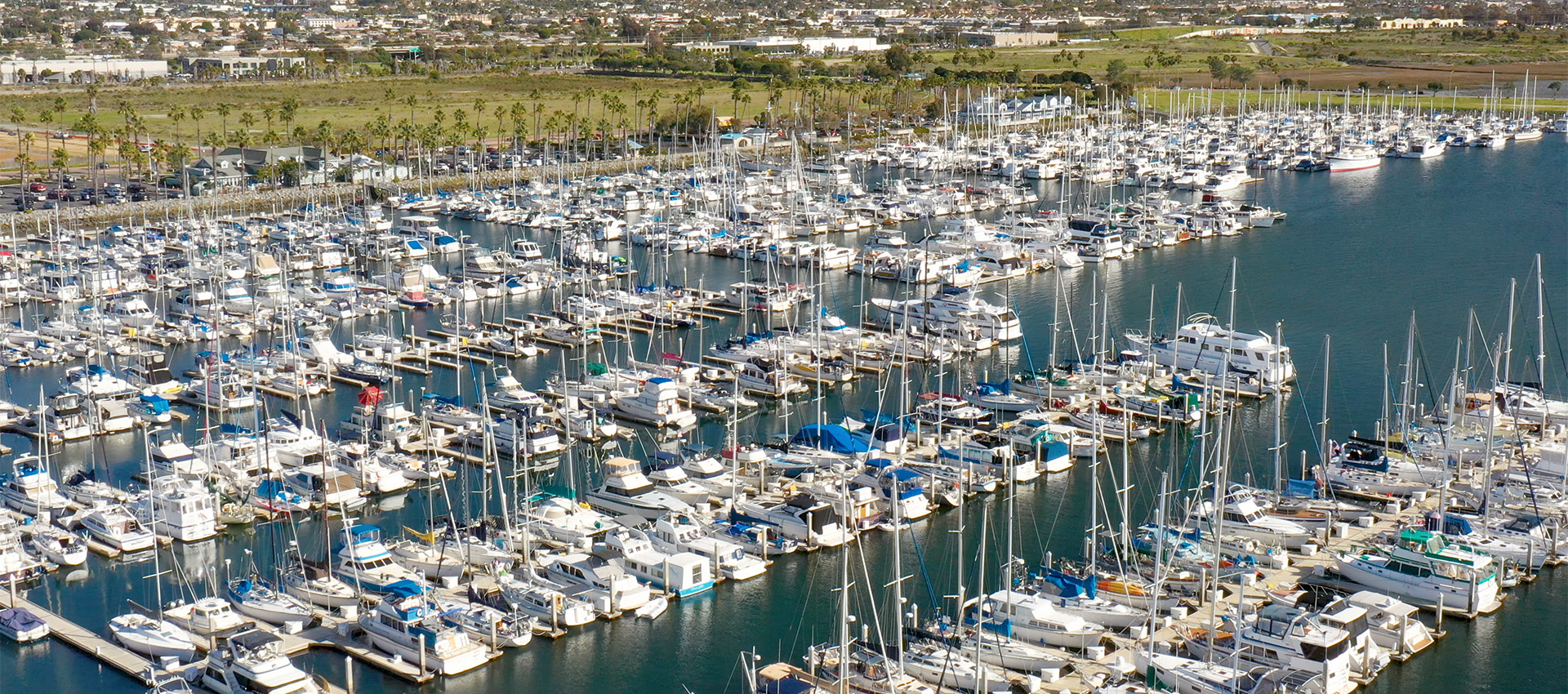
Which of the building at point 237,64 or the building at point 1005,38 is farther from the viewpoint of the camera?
the building at point 1005,38

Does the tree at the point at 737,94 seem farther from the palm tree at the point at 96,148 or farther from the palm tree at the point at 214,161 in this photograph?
the palm tree at the point at 96,148

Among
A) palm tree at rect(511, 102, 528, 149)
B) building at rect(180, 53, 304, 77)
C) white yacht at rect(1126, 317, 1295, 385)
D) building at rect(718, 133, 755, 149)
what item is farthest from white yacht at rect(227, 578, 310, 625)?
building at rect(180, 53, 304, 77)

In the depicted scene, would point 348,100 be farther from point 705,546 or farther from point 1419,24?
point 1419,24

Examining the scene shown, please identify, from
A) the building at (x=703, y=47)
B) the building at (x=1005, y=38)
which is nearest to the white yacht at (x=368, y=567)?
the building at (x=703, y=47)

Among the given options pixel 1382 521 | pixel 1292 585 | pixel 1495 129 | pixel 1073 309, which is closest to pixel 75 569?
pixel 1292 585

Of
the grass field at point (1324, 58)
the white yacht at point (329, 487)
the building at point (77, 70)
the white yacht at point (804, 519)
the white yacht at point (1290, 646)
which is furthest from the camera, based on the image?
the building at point (77, 70)

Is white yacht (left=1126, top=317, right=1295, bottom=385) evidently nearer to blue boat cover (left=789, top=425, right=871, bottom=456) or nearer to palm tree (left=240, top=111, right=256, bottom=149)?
blue boat cover (left=789, top=425, right=871, bottom=456)
